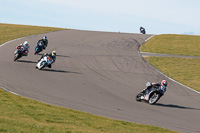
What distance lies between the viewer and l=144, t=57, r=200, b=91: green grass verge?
26739mm

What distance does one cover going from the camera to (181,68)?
3186 centimetres

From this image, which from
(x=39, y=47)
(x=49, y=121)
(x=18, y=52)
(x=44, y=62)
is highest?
(x=39, y=47)

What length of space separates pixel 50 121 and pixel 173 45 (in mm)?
38306

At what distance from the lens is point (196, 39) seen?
53.0m

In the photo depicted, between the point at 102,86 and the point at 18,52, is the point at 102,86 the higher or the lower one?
the lower one

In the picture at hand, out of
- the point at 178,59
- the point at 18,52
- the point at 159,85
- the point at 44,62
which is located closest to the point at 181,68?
the point at 178,59

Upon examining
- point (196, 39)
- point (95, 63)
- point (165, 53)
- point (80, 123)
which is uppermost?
point (196, 39)

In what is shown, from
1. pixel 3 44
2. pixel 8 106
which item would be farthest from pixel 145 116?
pixel 3 44

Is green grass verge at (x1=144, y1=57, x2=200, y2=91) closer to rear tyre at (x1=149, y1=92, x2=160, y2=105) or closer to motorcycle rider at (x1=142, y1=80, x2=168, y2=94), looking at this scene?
motorcycle rider at (x1=142, y1=80, x2=168, y2=94)

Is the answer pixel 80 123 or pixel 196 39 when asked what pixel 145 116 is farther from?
pixel 196 39

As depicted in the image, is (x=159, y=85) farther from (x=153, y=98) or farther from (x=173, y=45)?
(x=173, y=45)

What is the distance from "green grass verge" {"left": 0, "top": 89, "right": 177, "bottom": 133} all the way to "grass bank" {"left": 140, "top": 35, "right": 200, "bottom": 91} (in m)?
13.9

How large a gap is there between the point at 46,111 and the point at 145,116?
15.0 ft

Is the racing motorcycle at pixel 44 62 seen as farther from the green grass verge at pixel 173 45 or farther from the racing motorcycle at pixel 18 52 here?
the green grass verge at pixel 173 45
